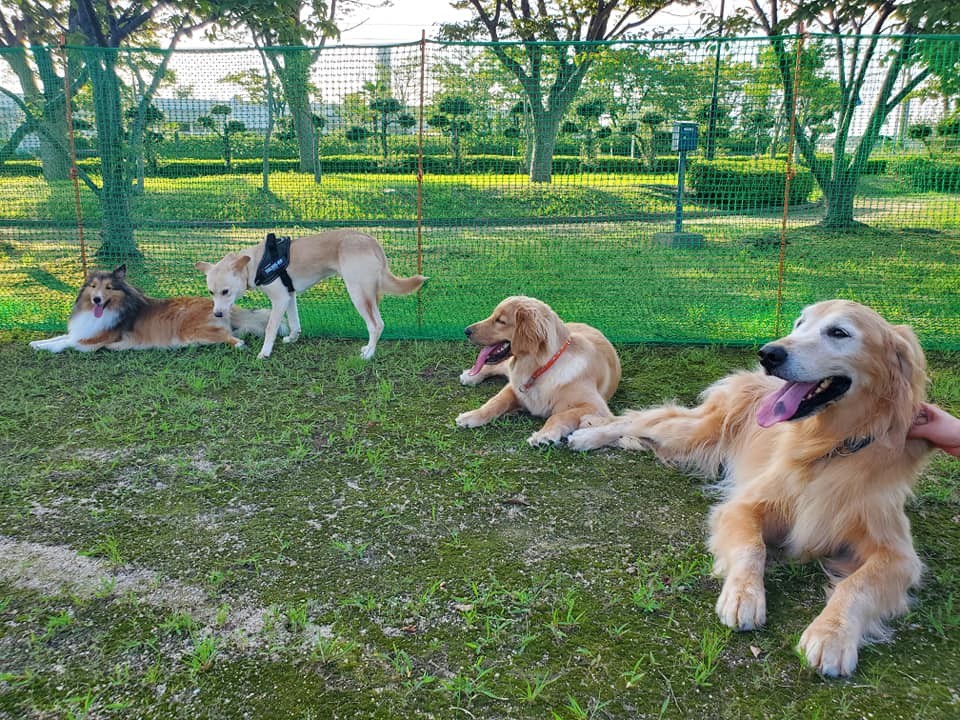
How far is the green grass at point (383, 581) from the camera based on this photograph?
1.91 meters

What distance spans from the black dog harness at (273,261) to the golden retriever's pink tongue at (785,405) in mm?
4090

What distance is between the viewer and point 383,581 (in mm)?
2447

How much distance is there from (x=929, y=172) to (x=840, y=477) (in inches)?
174

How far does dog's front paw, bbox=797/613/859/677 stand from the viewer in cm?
197

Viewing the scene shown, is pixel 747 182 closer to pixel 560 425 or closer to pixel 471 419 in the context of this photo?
pixel 560 425

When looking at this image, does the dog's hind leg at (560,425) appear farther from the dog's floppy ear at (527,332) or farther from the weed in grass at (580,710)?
the weed in grass at (580,710)

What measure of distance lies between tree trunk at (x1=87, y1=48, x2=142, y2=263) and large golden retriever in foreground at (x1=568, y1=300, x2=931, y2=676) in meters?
6.36

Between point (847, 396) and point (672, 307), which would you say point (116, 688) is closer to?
point (847, 396)

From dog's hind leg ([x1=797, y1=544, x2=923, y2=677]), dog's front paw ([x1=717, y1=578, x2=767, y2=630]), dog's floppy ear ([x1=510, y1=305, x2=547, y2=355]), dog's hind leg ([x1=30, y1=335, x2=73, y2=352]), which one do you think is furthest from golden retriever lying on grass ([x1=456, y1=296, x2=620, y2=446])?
dog's hind leg ([x1=30, y1=335, x2=73, y2=352])

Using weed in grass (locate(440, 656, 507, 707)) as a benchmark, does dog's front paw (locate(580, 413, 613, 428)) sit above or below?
above

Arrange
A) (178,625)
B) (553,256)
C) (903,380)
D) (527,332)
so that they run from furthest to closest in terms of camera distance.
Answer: (553,256) → (527,332) → (903,380) → (178,625)

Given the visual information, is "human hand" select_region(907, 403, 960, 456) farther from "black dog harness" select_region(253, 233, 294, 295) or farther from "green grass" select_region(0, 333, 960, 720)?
"black dog harness" select_region(253, 233, 294, 295)

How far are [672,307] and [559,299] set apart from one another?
1103 millimetres

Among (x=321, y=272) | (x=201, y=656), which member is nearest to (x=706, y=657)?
(x=201, y=656)
